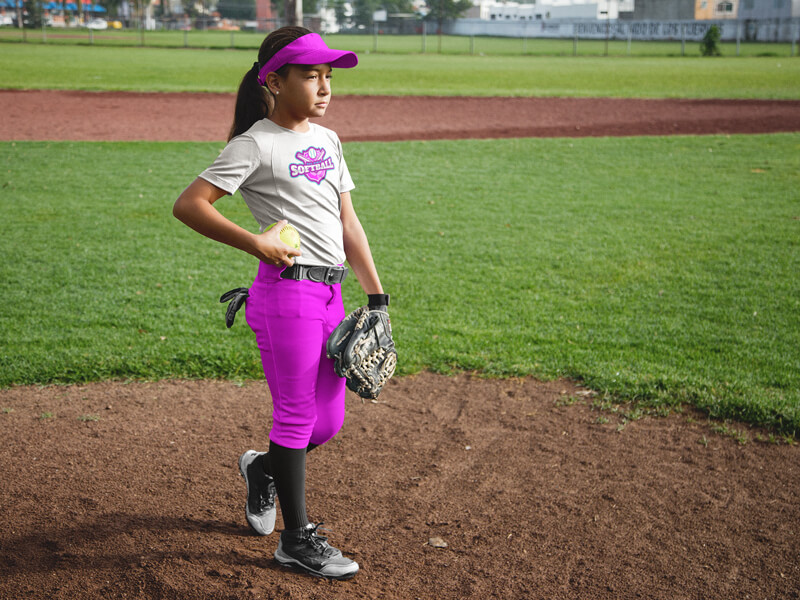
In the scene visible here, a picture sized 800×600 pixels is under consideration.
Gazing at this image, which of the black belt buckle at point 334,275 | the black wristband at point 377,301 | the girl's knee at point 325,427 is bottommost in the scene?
the girl's knee at point 325,427

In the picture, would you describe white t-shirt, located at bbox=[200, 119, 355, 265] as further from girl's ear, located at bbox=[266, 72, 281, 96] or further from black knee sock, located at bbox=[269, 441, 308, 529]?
black knee sock, located at bbox=[269, 441, 308, 529]

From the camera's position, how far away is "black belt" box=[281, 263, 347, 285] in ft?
8.88

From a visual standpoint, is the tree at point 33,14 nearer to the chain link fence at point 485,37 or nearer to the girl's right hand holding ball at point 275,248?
the chain link fence at point 485,37

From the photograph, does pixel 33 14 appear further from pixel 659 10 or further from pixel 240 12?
pixel 659 10

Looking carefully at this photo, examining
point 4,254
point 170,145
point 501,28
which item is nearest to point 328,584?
point 4,254

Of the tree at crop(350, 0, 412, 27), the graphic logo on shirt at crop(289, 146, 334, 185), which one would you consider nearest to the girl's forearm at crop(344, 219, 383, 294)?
the graphic logo on shirt at crop(289, 146, 334, 185)

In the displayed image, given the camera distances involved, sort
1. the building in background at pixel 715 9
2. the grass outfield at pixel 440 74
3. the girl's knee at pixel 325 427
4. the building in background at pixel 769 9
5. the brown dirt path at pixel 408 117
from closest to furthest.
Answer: the girl's knee at pixel 325 427 < the brown dirt path at pixel 408 117 < the grass outfield at pixel 440 74 < the building in background at pixel 769 9 < the building in background at pixel 715 9

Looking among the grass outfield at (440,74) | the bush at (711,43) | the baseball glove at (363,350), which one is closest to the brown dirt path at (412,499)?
the baseball glove at (363,350)

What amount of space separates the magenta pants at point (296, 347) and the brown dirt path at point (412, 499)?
0.59 metres

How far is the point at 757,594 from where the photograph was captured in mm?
2852

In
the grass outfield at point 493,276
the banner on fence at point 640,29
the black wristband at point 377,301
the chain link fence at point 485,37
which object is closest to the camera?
the black wristband at point 377,301

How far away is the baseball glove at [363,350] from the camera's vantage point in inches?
108

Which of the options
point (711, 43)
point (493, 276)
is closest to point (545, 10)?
point (711, 43)

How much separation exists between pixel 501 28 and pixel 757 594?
266ft
